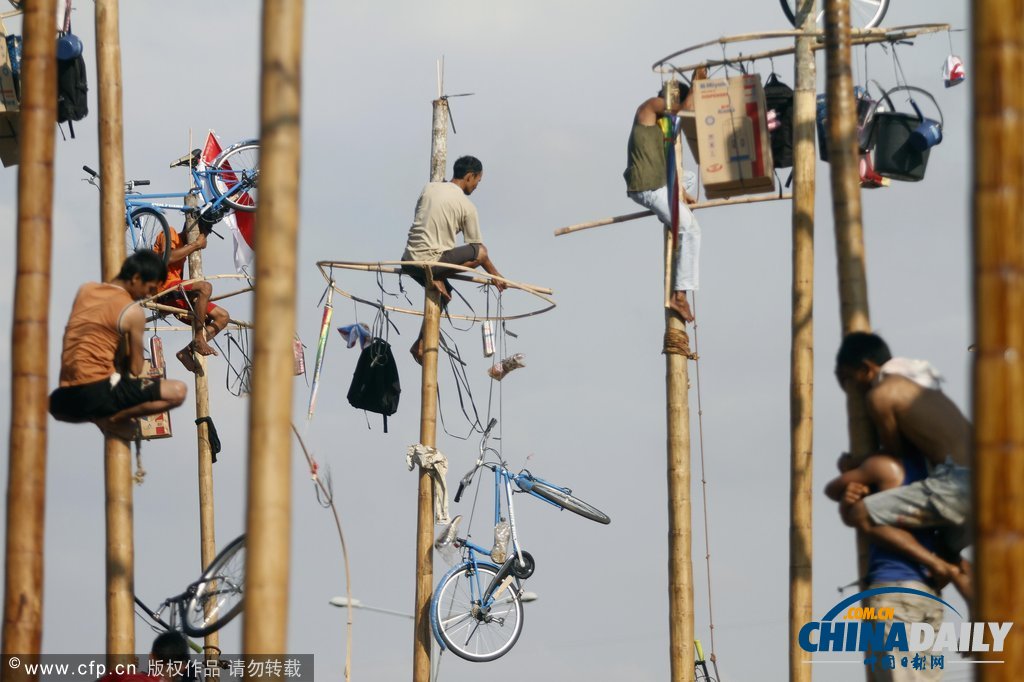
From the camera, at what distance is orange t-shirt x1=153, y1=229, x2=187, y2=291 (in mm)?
18203

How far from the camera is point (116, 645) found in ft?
33.9

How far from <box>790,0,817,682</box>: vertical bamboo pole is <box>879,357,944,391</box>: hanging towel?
321 cm

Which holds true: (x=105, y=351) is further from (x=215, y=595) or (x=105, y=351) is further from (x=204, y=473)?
(x=204, y=473)

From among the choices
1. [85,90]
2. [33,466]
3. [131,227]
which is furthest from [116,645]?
[131,227]

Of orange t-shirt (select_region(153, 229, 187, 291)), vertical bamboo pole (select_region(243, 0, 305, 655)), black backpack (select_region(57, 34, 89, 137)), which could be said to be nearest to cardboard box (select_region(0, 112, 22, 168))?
black backpack (select_region(57, 34, 89, 137))

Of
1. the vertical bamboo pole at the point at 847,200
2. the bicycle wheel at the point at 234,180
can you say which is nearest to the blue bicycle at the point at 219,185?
the bicycle wheel at the point at 234,180

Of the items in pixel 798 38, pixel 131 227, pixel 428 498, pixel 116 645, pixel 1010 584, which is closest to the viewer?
pixel 1010 584

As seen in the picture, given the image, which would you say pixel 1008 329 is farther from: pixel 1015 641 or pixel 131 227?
pixel 131 227

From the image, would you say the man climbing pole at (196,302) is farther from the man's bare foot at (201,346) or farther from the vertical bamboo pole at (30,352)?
the vertical bamboo pole at (30,352)

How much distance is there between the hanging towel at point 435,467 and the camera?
15.0m

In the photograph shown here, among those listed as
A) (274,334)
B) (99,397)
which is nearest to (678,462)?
(99,397)

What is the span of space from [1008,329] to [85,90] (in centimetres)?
947

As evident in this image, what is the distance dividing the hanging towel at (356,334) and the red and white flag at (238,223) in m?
3.75

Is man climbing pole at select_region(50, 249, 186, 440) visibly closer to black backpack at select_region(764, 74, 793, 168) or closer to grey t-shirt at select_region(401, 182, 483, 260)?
grey t-shirt at select_region(401, 182, 483, 260)
